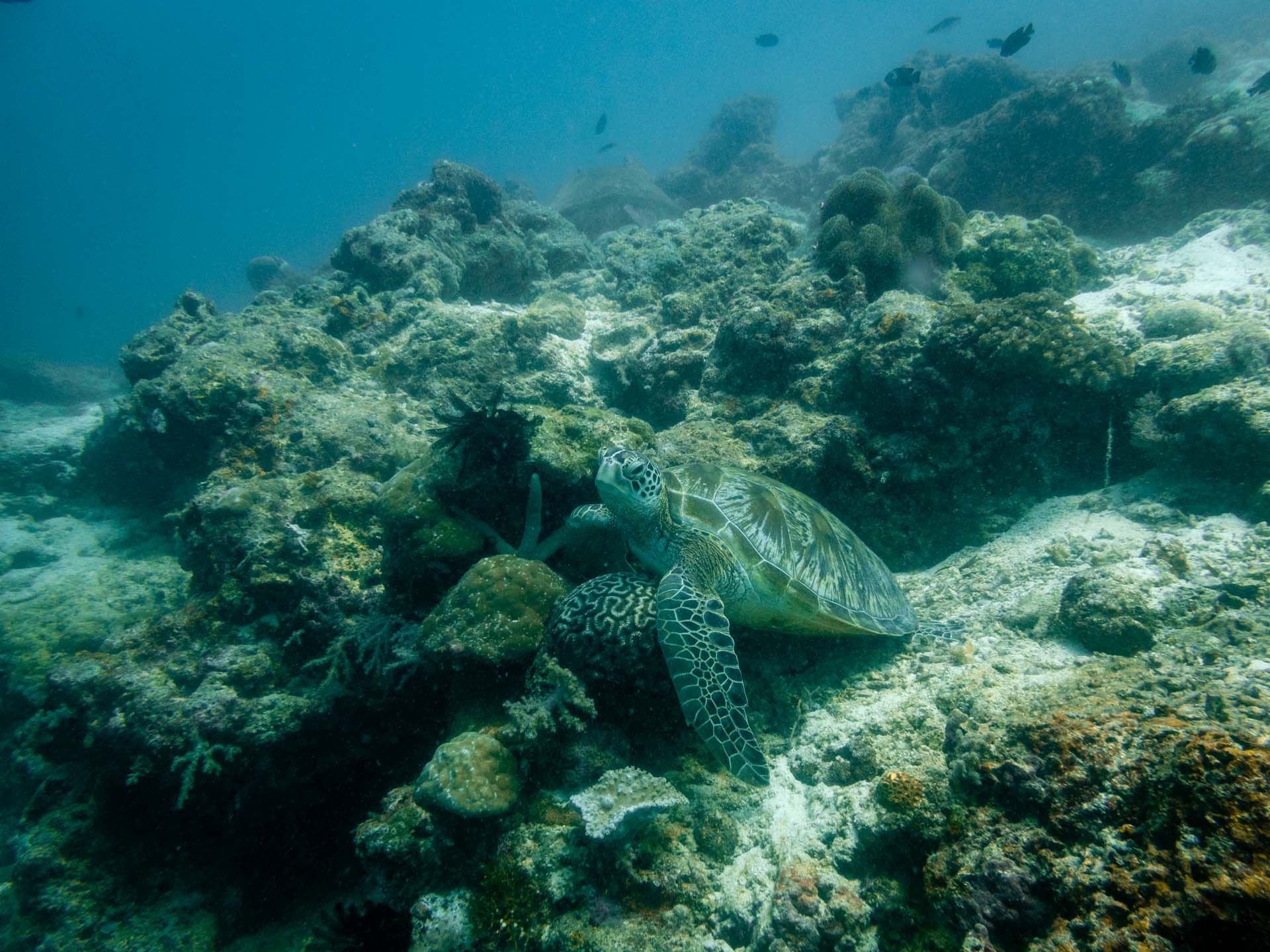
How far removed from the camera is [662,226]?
12.5 m

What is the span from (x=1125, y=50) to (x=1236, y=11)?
8205 millimetres

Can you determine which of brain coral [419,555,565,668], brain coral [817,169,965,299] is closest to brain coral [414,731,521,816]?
brain coral [419,555,565,668]

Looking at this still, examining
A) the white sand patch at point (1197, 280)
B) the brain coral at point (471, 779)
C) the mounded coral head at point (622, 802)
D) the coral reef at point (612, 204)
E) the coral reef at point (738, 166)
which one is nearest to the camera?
the mounded coral head at point (622, 802)

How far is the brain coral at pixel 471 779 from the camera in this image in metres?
3.02

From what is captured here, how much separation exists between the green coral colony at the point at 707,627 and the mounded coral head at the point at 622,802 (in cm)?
3

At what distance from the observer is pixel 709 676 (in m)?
3.38

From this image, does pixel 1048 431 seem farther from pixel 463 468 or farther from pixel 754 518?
pixel 463 468

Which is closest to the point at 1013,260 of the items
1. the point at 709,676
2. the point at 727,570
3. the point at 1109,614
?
the point at 1109,614

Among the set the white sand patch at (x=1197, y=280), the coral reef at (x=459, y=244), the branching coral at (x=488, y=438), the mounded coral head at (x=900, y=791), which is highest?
the coral reef at (x=459, y=244)

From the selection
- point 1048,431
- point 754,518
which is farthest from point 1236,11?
point 754,518

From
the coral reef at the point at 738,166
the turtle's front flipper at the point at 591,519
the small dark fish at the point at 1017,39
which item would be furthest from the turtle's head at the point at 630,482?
the coral reef at the point at 738,166

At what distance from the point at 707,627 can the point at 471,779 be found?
5.92ft

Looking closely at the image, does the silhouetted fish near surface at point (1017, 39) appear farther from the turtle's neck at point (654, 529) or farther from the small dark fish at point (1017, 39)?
the turtle's neck at point (654, 529)

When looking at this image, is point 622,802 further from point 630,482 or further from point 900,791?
point 630,482
